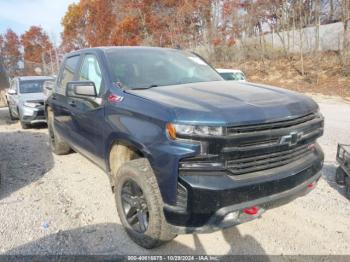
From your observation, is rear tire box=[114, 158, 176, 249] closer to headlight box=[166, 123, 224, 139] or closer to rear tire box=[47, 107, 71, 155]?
headlight box=[166, 123, 224, 139]

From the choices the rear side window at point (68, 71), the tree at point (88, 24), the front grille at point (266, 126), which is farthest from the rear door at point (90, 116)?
the tree at point (88, 24)

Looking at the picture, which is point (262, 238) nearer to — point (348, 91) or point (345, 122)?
point (345, 122)

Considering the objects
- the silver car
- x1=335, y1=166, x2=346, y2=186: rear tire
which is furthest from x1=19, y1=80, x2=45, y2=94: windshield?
x1=335, y1=166, x2=346, y2=186: rear tire

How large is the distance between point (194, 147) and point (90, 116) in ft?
5.65

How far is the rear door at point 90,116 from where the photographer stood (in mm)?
3469

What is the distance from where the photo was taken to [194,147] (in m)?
2.38

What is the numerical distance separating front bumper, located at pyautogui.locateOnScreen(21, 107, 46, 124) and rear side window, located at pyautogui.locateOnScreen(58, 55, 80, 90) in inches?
161

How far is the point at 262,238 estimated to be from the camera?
3.08 metres

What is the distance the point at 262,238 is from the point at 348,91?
1339 cm

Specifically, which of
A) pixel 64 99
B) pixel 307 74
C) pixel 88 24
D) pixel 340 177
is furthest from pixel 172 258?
pixel 88 24

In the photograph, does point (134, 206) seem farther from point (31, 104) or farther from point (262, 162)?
point (31, 104)

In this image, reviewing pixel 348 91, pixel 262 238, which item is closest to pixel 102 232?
pixel 262 238

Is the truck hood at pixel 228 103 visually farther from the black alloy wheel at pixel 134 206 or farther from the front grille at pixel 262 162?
the black alloy wheel at pixel 134 206

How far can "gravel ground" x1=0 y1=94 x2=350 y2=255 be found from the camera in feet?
9.78
